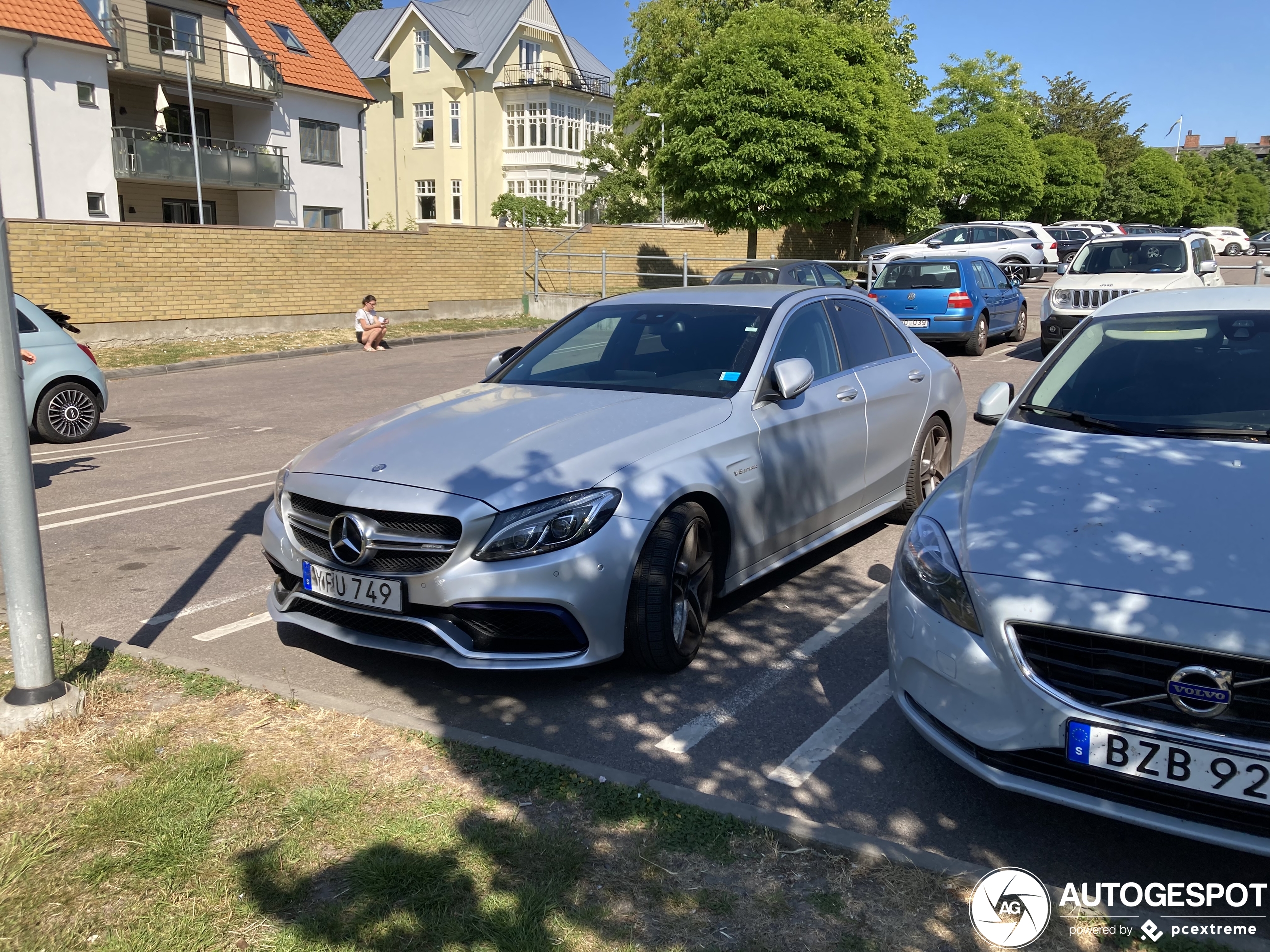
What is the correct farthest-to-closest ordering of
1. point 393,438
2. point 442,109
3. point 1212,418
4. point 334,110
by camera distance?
point 442,109 → point 334,110 → point 393,438 → point 1212,418

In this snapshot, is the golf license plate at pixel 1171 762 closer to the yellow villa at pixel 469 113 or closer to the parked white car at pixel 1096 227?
the parked white car at pixel 1096 227

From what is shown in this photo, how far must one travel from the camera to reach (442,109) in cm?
5553

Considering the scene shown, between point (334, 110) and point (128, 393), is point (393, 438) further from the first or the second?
point (334, 110)

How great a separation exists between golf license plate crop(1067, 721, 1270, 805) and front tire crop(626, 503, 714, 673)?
70.9 inches

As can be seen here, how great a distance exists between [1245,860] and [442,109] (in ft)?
188

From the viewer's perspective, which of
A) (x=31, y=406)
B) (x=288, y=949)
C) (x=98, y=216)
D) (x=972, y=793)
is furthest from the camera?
(x=98, y=216)

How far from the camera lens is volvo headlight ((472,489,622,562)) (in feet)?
13.8

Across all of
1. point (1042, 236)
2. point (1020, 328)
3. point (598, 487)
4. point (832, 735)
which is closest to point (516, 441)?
point (598, 487)

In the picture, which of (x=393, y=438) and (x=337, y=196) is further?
(x=337, y=196)

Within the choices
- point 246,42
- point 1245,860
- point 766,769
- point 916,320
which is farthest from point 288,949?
point 246,42

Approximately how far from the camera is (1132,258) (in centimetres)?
1673

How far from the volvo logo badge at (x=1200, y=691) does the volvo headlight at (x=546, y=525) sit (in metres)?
2.16

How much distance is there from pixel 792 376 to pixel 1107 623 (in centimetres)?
246

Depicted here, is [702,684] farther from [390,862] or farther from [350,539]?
[390,862]
